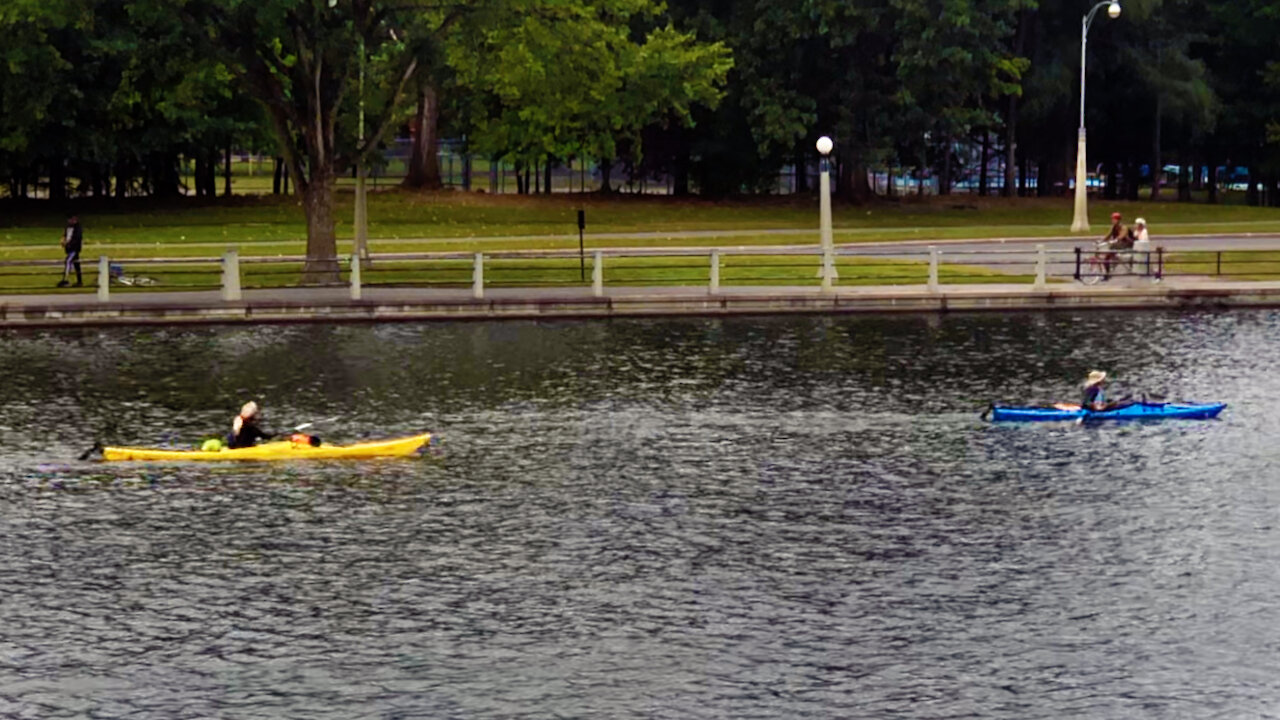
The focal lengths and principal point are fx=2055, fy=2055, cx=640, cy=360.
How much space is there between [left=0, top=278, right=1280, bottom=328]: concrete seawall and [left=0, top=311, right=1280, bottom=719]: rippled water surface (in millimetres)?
6627

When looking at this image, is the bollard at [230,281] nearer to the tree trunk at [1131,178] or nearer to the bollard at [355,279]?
the bollard at [355,279]

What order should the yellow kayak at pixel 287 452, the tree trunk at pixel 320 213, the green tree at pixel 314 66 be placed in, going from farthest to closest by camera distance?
the tree trunk at pixel 320 213, the green tree at pixel 314 66, the yellow kayak at pixel 287 452

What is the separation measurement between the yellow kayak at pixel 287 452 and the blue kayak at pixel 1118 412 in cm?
866

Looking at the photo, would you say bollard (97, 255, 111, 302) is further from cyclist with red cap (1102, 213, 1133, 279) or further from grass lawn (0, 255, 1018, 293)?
cyclist with red cap (1102, 213, 1133, 279)

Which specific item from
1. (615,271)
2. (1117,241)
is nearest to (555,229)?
(615,271)

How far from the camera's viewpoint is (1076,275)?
50.8m

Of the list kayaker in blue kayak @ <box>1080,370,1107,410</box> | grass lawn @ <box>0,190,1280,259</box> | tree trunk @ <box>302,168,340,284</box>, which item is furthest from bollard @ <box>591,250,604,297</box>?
kayaker in blue kayak @ <box>1080,370,1107,410</box>

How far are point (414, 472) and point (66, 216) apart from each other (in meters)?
59.7

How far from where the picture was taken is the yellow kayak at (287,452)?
2686 centimetres

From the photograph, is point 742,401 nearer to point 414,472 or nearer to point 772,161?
point 414,472

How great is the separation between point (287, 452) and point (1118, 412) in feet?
39.7

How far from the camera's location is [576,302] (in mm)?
45344

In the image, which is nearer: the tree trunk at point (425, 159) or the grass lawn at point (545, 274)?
the grass lawn at point (545, 274)

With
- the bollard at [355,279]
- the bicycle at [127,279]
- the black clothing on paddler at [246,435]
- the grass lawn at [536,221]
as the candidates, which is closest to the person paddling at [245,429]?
the black clothing on paddler at [246,435]
